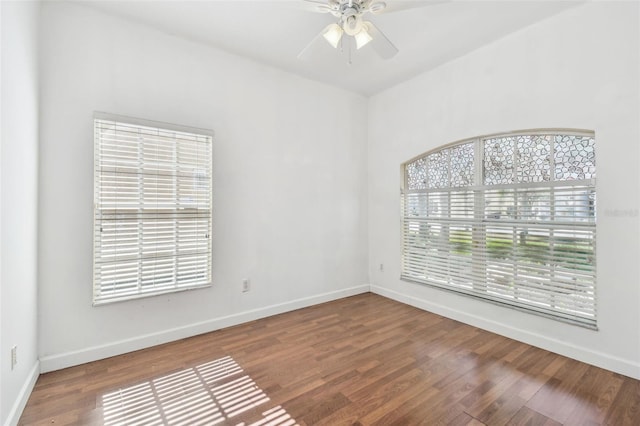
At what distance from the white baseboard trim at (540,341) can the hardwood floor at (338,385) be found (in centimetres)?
7

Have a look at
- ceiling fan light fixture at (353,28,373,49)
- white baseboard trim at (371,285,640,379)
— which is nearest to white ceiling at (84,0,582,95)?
ceiling fan light fixture at (353,28,373,49)

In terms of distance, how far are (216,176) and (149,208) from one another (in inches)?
28.8

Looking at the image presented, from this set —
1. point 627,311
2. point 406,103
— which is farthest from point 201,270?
point 627,311

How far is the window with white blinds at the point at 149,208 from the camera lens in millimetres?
2559

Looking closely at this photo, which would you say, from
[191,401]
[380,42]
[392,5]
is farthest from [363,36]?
[191,401]

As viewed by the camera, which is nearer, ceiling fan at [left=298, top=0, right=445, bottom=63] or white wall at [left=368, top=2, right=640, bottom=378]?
ceiling fan at [left=298, top=0, right=445, bottom=63]

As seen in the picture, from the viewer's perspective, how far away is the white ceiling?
2490mm

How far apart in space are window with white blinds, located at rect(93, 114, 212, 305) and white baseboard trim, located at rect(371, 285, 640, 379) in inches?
107

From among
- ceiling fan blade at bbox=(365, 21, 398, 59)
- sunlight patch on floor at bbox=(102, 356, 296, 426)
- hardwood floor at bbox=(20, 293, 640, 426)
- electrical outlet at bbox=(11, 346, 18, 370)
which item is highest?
ceiling fan blade at bbox=(365, 21, 398, 59)

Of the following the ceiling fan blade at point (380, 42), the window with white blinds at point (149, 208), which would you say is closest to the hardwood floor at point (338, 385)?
the window with white blinds at point (149, 208)

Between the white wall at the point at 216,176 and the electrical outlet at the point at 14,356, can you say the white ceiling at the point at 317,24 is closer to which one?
the white wall at the point at 216,176

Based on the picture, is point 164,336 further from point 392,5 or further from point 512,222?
point 512,222

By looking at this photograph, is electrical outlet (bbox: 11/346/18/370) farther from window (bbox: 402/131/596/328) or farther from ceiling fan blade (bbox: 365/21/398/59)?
window (bbox: 402/131/596/328)

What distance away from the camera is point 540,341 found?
2.75 m
